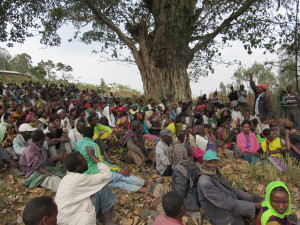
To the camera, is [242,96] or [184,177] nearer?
[184,177]

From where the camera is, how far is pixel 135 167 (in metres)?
5.62

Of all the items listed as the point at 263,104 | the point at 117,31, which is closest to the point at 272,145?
the point at 263,104

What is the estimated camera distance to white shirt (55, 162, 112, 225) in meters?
2.87

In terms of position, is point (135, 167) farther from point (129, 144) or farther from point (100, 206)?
point (100, 206)

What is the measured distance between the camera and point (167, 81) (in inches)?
524

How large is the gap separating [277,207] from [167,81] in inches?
429

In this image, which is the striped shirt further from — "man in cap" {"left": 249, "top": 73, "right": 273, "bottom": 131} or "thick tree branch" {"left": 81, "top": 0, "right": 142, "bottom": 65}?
"thick tree branch" {"left": 81, "top": 0, "right": 142, "bottom": 65}

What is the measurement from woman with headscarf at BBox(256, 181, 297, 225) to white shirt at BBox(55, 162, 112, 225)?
2.00m

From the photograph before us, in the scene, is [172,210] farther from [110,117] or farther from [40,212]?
[110,117]

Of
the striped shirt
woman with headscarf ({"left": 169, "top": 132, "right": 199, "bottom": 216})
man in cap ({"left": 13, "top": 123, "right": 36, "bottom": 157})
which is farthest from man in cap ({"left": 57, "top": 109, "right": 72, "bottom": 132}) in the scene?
the striped shirt

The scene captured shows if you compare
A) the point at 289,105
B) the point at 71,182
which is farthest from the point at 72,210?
the point at 289,105

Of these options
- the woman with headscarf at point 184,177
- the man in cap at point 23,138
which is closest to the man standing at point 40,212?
the woman with headscarf at point 184,177

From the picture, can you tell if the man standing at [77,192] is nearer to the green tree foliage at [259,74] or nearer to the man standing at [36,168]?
the man standing at [36,168]

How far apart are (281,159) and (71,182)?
452 centimetres
